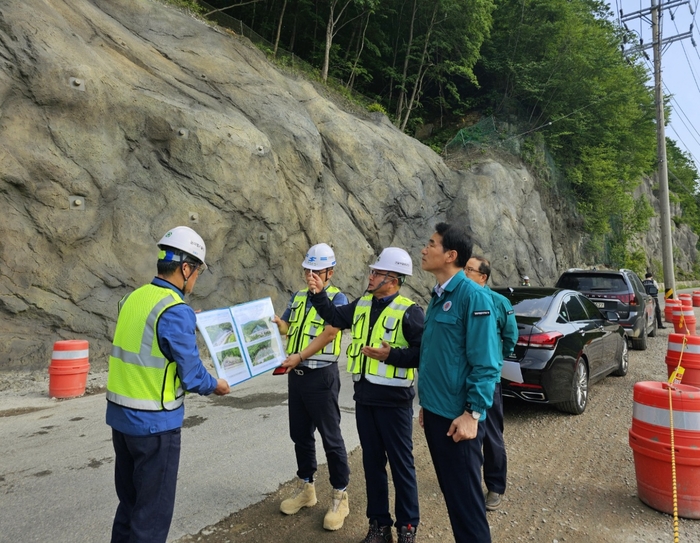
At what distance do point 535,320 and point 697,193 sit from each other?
77.4 m

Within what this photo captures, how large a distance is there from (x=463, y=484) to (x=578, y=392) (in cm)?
439

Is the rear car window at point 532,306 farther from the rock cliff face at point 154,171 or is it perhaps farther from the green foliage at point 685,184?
the green foliage at point 685,184

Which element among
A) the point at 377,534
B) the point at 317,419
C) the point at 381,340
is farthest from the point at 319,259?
the point at 377,534

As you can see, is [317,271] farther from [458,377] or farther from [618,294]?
[618,294]

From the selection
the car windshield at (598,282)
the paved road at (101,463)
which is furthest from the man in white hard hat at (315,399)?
the car windshield at (598,282)

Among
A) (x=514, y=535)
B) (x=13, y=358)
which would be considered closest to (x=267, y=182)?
(x=13, y=358)

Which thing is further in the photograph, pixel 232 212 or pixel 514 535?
pixel 232 212

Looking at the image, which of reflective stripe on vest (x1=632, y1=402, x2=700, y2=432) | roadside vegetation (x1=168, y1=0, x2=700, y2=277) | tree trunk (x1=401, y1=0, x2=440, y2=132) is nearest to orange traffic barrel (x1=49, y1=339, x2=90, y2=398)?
reflective stripe on vest (x1=632, y1=402, x2=700, y2=432)

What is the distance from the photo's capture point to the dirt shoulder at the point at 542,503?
3.30 m

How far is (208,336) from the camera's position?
301cm

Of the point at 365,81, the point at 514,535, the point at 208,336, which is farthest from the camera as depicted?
the point at 365,81

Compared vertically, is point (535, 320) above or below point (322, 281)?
below

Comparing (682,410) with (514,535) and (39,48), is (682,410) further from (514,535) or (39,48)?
(39,48)

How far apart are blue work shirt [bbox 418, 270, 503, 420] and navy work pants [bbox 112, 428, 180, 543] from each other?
5.00 feet
